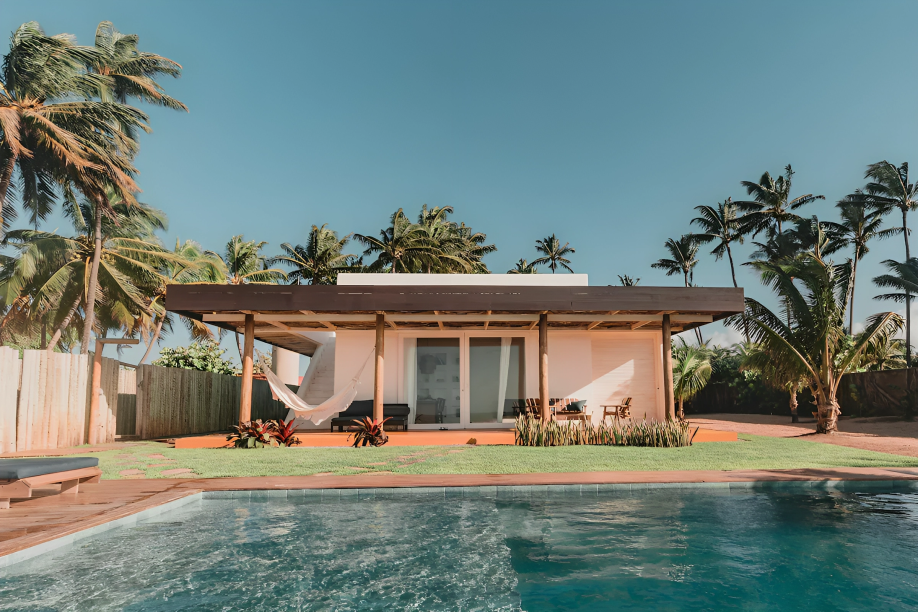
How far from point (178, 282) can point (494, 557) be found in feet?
53.0

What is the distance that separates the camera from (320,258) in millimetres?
29547

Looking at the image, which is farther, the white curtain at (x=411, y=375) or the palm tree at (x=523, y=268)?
the palm tree at (x=523, y=268)

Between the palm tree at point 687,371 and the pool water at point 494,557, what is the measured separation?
11118 millimetres

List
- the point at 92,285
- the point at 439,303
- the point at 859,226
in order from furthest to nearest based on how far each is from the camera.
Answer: the point at 859,226 < the point at 92,285 < the point at 439,303

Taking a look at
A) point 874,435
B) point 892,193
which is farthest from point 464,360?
point 892,193

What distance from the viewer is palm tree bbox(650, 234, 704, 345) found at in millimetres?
36469

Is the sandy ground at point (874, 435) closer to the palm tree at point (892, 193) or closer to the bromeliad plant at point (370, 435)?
the bromeliad plant at point (370, 435)

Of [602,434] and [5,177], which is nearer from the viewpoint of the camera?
[602,434]

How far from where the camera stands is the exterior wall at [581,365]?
12664 millimetres

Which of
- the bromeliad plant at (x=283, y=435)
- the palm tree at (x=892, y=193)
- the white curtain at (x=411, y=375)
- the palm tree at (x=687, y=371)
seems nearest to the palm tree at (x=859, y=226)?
the palm tree at (x=892, y=193)

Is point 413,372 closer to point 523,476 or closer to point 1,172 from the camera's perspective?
point 523,476

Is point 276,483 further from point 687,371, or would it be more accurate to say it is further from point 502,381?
point 687,371

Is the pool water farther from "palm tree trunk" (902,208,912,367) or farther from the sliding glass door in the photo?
"palm tree trunk" (902,208,912,367)

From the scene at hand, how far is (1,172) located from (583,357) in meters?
13.9
